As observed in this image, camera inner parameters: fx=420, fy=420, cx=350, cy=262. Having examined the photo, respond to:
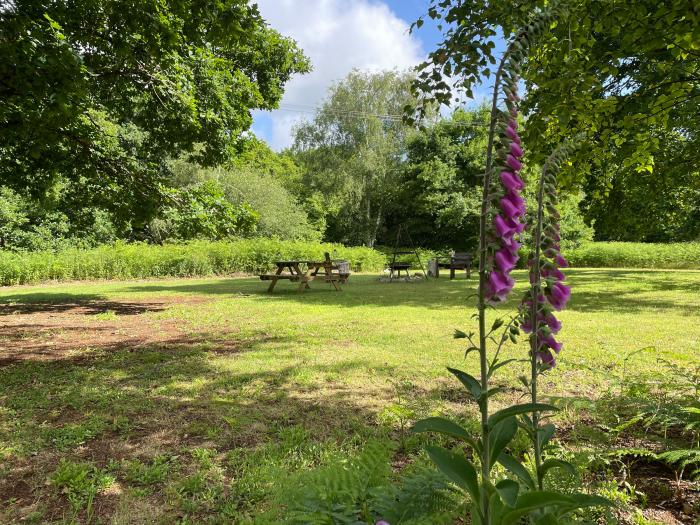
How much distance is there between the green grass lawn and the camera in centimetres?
226

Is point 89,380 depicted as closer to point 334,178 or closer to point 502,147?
point 502,147

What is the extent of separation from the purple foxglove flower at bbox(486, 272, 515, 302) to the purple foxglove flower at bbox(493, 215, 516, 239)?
125 millimetres

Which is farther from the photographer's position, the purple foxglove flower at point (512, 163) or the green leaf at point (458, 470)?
the purple foxglove flower at point (512, 163)

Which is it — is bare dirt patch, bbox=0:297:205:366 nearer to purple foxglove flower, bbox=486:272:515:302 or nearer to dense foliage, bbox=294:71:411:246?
purple foxglove flower, bbox=486:272:515:302

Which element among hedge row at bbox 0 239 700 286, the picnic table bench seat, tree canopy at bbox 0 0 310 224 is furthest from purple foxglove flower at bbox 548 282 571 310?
hedge row at bbox 0 239 700 286

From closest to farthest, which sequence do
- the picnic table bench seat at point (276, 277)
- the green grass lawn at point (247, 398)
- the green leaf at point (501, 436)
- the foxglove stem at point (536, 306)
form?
1. the green leaf at point (501, 436)
2. the foxglove stem at point (536, 306)
3. the green grass lawn at point (247, 398)
4. the picnic table bench seat at point (276, 277)

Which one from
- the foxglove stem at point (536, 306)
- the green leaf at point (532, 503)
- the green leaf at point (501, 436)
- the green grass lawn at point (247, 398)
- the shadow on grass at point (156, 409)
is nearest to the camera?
the green leaf at point (532, 503)

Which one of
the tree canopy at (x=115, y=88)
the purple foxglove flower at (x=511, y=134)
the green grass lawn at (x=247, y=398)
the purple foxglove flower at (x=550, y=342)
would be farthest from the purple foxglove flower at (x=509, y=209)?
the tree canopy at (x=115, y=88)

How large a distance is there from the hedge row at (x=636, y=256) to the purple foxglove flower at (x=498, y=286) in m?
25.9

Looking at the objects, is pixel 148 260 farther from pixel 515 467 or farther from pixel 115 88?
pixel 515 467

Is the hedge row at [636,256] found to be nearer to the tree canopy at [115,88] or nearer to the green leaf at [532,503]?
the tree canopy at [115,88]

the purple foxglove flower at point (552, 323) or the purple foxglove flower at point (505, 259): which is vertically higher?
the purple foxglove flower at point (505, 259)

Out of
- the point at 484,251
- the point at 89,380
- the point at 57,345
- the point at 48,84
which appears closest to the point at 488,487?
the point at 484,251

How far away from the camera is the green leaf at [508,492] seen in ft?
3.92
